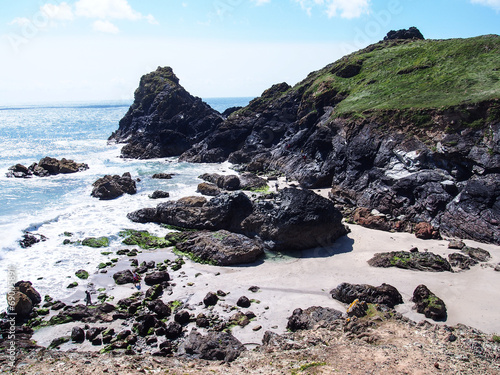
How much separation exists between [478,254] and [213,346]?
17.7 metres

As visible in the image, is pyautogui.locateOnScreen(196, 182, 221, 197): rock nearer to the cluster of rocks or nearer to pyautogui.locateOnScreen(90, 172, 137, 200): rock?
pyautogui.locateOnScreen(90, 172, 137, 200): rock

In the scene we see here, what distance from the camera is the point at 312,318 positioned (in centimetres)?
1619

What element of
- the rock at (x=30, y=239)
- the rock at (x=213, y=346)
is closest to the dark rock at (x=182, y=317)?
the rock at (x=213, y=346)

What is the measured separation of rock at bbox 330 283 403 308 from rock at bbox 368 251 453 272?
4.16m

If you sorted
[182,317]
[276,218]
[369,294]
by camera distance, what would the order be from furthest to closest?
[276,218] → [369,294] → [182,317]

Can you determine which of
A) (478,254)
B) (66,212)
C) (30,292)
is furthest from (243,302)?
(66,212)

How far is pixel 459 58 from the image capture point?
144 ft

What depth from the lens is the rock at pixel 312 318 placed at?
1582 centimetres

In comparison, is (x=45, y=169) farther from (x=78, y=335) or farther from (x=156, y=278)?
(x=78, y=335)

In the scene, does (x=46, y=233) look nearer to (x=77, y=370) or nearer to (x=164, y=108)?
(x=77, y=370)

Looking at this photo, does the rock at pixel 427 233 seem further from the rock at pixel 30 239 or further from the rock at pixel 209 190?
the rock at pixel 30 239

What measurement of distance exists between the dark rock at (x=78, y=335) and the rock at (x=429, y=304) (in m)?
15.6

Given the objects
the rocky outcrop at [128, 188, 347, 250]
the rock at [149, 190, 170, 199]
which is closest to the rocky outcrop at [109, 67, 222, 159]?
the rock at [149, 190, 170, 199]

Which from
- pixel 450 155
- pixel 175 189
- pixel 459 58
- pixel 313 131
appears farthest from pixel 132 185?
pixel 459 58
